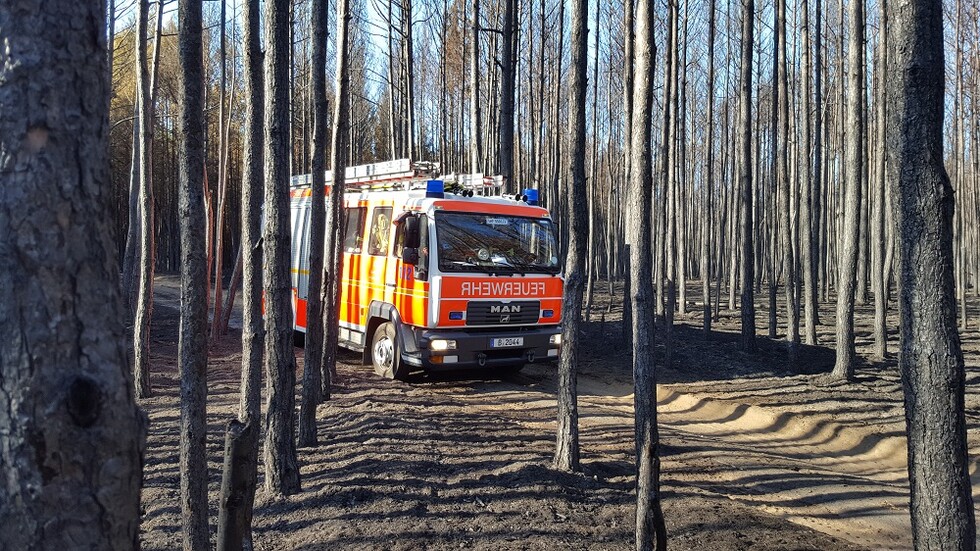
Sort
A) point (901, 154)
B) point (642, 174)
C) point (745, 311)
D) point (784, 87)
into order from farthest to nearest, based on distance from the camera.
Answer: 1. point (784, 87)
2. point (745, 311)
3. point (642, 174)
4. point (901, 154)

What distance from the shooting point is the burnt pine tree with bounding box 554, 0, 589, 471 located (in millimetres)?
5904

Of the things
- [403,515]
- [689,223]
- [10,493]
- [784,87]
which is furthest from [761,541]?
[689,223]

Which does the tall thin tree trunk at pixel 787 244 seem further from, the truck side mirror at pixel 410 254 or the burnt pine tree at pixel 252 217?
the burnt pine tree at pixel 252 217

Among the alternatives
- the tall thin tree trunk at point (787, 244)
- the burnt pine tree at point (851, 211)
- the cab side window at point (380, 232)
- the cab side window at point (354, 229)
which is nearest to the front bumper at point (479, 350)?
the cab side window at point (380, 232)

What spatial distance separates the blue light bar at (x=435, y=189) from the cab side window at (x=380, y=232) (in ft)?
3.45

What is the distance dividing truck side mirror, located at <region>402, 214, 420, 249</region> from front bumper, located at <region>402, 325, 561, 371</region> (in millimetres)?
1144

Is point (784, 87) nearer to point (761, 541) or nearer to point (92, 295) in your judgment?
point (761, 541)

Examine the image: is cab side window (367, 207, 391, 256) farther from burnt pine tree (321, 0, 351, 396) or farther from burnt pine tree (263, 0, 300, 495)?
burnt pine tree (263, 0, 300, 495)

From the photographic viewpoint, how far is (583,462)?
6.44 metres

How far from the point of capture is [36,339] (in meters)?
1.58

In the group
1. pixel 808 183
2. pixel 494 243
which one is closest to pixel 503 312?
pixel 494 243

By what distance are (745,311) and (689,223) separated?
20.7m

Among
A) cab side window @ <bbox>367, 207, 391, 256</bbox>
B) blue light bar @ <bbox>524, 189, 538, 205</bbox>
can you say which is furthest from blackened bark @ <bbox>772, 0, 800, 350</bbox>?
cab side window @ <bbox>367, 207, 391, 256</bbox>

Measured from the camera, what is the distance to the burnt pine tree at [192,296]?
12.0 feet
